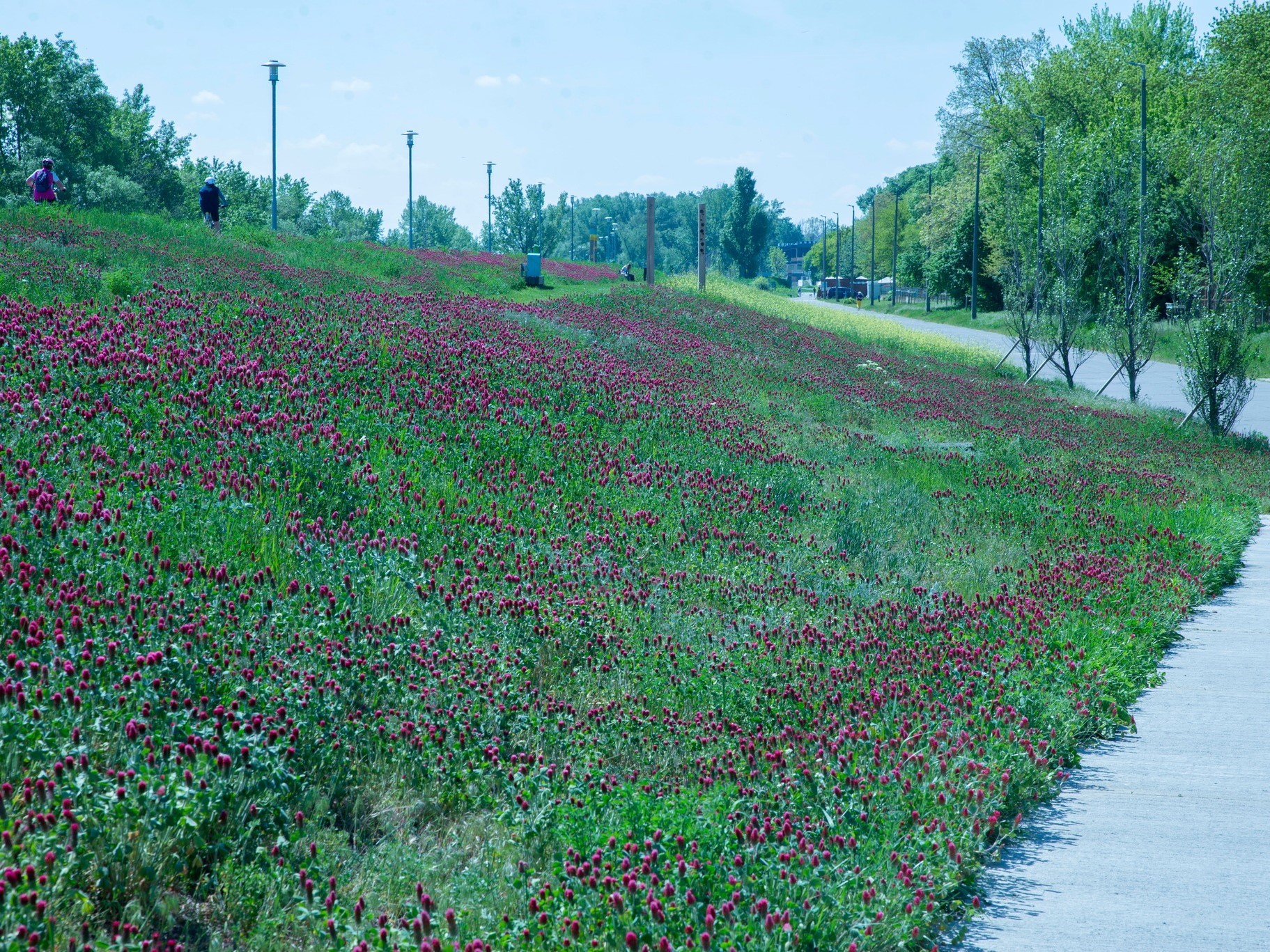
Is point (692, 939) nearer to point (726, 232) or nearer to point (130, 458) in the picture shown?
point (130, 458)

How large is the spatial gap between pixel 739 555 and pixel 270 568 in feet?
13.0

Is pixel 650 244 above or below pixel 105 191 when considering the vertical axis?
below

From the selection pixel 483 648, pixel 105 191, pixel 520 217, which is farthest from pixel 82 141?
pixel 483 648

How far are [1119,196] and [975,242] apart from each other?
32.4m

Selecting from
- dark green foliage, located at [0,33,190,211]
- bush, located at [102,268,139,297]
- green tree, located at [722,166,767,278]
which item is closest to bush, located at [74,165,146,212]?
dark green foliage, located at [0,33,190,211]

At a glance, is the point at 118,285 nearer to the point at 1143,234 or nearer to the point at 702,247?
the point at 1143,234

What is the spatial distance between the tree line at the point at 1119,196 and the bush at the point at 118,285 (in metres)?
18.6

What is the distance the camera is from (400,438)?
8.75 metres

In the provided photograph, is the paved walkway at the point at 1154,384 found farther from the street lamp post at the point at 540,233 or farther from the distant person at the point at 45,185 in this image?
the street lamp post at the point at 540,233

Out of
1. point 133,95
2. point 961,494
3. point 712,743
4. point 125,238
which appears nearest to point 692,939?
point 712,743

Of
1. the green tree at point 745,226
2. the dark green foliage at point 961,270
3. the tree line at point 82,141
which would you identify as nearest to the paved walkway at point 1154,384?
the dark green foliage at point 961,270

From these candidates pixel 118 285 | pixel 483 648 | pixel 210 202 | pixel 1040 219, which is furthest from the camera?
pixel 1040 219

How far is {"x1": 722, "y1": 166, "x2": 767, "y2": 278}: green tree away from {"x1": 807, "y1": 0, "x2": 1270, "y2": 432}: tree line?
2393 cm

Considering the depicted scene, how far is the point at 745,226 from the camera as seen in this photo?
115062 mm
